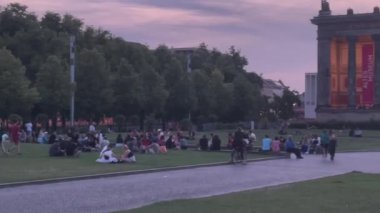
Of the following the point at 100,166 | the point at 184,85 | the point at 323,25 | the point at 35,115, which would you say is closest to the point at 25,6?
the point at 35,115

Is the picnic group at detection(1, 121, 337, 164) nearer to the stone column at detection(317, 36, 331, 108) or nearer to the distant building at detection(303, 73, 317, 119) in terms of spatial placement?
the stone column at detection(317, 36, 331, 108)

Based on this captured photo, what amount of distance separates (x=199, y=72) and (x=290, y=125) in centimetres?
1380

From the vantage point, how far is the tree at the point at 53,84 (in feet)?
260

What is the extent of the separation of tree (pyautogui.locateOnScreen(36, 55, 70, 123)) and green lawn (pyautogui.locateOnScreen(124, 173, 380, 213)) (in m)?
52.8

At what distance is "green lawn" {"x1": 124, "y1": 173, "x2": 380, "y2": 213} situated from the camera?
795 inches

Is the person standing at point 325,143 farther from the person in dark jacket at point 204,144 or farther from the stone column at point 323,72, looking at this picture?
the stone column at point 323,72

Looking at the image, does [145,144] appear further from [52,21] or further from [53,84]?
[52,21]

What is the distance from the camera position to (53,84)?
79.3 meters

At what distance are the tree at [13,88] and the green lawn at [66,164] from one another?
24.2m

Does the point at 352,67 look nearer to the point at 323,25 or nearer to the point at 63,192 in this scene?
the point at 323,25

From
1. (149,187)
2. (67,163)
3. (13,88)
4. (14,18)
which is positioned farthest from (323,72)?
(149,187)

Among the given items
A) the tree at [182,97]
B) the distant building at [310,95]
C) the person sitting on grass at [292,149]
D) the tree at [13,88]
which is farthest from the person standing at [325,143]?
the distant building at [310,95]

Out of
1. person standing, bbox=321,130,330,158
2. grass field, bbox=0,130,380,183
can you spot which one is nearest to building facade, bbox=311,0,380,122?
person standing, bbox=321,130,330,158

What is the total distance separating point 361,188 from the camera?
88.6ft
